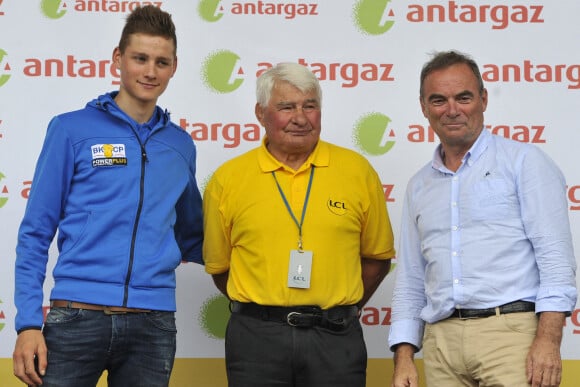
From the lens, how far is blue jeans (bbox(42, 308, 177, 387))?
8.27 ft

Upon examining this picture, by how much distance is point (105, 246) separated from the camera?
8.50 ft

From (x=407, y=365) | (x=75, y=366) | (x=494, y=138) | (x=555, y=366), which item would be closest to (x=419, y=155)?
(x=494, y=138)

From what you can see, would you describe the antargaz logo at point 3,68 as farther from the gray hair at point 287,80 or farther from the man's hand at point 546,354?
the man's hand at point 546,354

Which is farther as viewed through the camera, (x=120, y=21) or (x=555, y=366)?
(x=120, y=21)

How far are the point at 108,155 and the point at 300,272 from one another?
0.72 m

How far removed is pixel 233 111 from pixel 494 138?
4.48 feet

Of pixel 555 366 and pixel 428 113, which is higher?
pixel 428 113

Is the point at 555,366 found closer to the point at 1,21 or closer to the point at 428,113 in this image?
the point at 428,113

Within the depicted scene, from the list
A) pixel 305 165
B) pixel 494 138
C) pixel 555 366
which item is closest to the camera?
pixel 555 366

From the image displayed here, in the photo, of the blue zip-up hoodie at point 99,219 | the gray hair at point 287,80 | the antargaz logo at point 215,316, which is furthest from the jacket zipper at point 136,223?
the antargaz logo at point 215,316

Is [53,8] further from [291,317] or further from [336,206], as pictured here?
[291,317]

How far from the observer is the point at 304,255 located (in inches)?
111

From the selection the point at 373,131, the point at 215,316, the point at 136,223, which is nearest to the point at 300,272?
the point at 136,223

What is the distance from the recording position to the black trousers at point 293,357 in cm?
279
